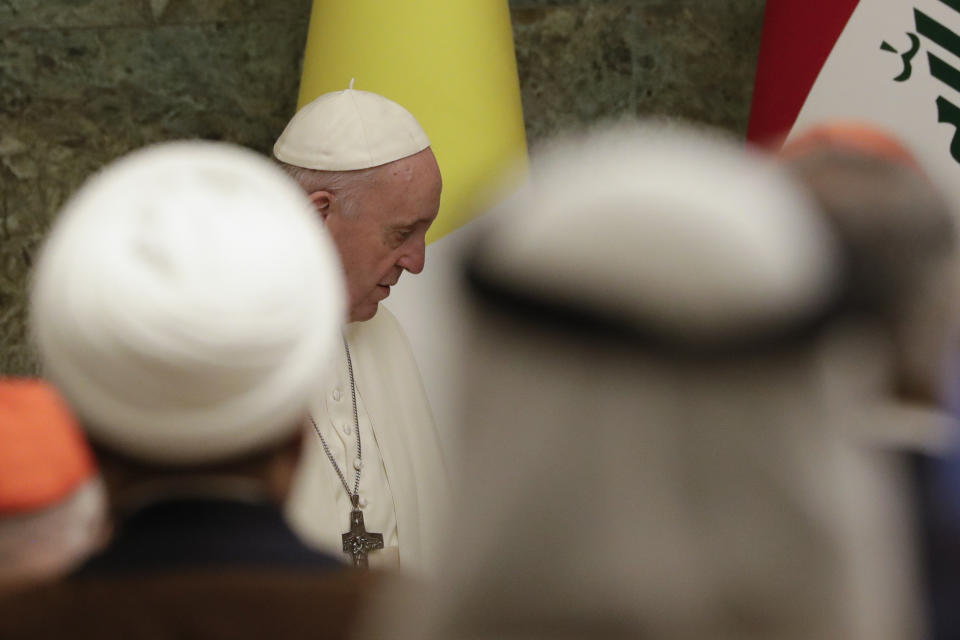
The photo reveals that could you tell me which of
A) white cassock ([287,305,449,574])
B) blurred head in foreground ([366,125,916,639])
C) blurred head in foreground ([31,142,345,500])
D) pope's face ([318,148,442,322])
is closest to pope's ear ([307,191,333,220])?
pope's face ([318,148,442,322])

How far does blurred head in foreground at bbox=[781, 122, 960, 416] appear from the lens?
114 centimetres

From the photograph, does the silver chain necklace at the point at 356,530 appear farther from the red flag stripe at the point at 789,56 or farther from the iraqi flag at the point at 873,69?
the red flag stripe at the point at 789,56

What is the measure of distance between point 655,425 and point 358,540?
2138 millimetres

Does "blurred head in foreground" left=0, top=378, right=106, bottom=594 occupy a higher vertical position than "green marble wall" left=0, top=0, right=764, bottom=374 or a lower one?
lower

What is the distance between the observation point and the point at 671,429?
3.36ft

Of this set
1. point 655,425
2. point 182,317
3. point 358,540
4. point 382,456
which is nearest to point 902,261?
point 655,425

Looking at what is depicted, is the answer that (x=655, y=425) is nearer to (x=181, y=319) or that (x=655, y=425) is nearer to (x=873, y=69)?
(x=181, y=319)

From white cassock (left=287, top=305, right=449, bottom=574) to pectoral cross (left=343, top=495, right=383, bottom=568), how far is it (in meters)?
0.02

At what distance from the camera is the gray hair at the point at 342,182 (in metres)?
3.35

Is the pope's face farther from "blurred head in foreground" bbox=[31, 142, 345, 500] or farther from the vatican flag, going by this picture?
"blurred head in foreground" bbox=[31, 142, 345, 500]

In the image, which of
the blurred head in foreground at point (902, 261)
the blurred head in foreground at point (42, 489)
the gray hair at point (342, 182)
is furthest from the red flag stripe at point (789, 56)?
the blurred head in foreground at point (902, 261)

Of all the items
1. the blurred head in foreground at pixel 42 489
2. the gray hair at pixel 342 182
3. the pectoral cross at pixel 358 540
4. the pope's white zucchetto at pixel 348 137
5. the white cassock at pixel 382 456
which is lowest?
the pectoral cross at pixel 358 540

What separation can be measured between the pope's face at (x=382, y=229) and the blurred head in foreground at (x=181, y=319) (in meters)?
1.91

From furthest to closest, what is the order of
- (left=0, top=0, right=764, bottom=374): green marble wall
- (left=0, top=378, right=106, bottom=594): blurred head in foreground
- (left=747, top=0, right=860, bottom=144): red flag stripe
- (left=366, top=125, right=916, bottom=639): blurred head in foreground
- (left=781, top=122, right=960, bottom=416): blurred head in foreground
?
(left=0, top=0, right=764, bottom=374): green marble wall → (left=747, top=0, right=860, bottom=144): red flag stripe → (left=0, top=378, right=106, bottom=594): blurred head in foreground → (left=781, top=122, right=960, bottom=416): blurred head in foreground → (left=366, top=125, right=916, bottom=639): blurred head in foreground
